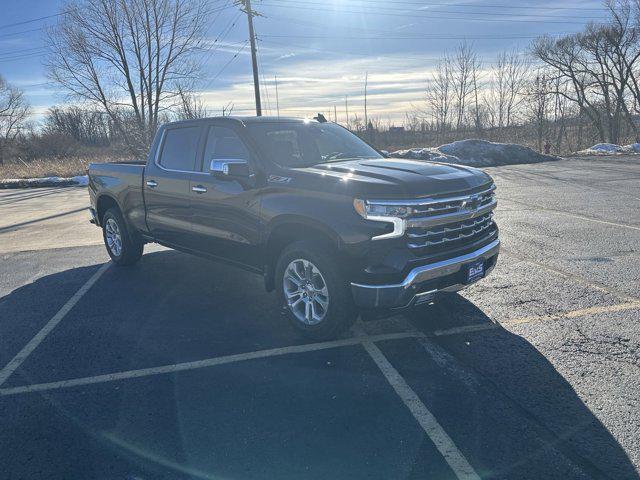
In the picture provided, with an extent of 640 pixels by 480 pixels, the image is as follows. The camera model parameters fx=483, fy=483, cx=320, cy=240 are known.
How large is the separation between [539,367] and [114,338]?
373cm

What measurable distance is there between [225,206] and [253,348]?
1.51m

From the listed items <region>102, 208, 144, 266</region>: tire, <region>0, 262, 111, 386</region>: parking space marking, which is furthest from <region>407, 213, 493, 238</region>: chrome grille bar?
<region>102, 208, 144, 266</region>: tire

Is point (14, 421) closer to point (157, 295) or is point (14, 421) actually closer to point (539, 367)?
point (157, 295)

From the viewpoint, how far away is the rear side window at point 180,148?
5.52 m

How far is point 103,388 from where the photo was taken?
3.66 m

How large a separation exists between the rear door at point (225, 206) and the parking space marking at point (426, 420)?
5.33ft

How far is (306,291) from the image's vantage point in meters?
4.26

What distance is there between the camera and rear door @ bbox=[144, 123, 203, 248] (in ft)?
18.0

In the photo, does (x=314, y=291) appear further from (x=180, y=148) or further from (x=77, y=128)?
(x=77, y=128)

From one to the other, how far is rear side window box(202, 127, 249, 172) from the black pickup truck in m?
0.01

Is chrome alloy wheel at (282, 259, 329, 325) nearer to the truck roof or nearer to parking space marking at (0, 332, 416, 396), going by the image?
parking space marking at (0, 332, 416, 396)

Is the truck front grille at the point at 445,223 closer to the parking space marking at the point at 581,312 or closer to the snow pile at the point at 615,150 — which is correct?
the parking space marking at the point at 581,312

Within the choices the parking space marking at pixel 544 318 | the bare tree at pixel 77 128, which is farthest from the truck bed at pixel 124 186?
the bare tree at pixel 77 128

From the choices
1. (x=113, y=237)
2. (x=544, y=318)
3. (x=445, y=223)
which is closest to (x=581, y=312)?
(x=544, y=318)
